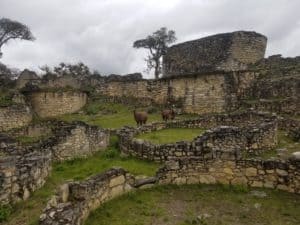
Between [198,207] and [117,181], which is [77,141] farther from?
[198,207]

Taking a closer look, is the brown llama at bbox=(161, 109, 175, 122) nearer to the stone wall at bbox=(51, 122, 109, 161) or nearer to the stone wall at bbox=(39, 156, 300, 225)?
the stone wall at bbox=(51, 122, 109, 161)

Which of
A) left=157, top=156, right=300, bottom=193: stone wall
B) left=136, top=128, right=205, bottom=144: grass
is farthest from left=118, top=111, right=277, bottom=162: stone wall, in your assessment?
left=157, top=156, right=300, bottom=193: stone wall

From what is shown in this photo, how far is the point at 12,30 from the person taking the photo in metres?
41.2

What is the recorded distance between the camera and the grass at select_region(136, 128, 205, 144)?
615 inches

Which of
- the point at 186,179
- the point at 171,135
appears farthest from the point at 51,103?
the point at 186,179

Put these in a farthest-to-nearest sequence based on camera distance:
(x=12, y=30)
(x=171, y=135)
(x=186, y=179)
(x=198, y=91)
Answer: (x=12, y=30) < (x=198, y=91) < (x=171, y=135) < (x=186, y=179)

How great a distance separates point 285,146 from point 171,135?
434 cm

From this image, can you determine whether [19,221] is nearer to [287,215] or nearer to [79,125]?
[287,215]

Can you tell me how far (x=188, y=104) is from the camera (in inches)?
1040

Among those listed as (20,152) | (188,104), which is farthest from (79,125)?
→ (188,104)

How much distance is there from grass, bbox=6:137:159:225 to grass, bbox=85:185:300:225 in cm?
155

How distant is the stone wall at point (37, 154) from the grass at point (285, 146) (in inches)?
245

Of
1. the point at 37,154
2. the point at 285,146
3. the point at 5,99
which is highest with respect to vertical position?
the point at 5,99

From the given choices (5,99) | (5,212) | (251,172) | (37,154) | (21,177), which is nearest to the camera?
(5,212)
